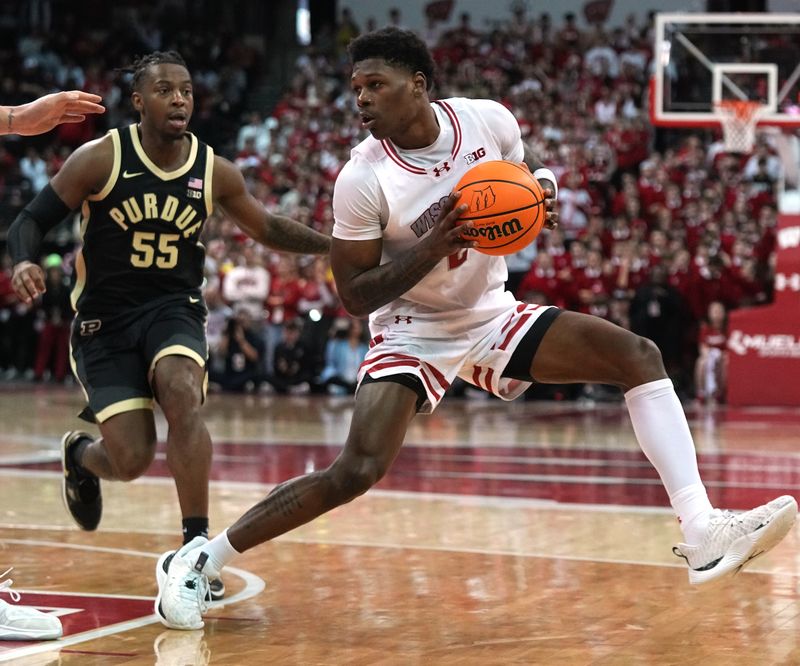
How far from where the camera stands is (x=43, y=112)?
15.9 feet

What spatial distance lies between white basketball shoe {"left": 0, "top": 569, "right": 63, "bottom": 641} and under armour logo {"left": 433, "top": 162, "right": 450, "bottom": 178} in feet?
7.07

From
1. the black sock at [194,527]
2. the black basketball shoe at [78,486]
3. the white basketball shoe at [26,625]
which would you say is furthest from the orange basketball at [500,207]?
the black basketball shoe at [78,486]

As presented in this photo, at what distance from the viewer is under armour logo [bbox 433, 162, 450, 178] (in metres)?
5.14

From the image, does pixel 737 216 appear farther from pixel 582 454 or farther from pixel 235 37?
pixel 235 37

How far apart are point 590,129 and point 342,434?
9.25 m

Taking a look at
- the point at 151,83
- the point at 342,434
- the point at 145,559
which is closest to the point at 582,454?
the point at 342,434

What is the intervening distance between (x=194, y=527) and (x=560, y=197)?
13.5 m

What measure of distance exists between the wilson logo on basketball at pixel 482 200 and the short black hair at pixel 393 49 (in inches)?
22.9

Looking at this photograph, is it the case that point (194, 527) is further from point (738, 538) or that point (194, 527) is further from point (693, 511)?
point (738, 538)

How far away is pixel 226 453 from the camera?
1106 centimetres

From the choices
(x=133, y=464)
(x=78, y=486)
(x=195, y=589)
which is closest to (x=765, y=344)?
(x=78, y=486)

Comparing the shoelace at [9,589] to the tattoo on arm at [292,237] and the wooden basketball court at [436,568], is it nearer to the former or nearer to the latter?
the wooden basketball court at [436,568]

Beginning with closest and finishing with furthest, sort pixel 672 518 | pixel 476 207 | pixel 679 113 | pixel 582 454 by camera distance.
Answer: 1. pixel 476 207
2. pixel 672 518
3. pixel 582 454
4. pixel 679 113

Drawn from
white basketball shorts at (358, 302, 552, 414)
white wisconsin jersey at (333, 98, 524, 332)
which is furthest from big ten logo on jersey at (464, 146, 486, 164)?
white basketball shorts at (358, 302, 552, 414)
